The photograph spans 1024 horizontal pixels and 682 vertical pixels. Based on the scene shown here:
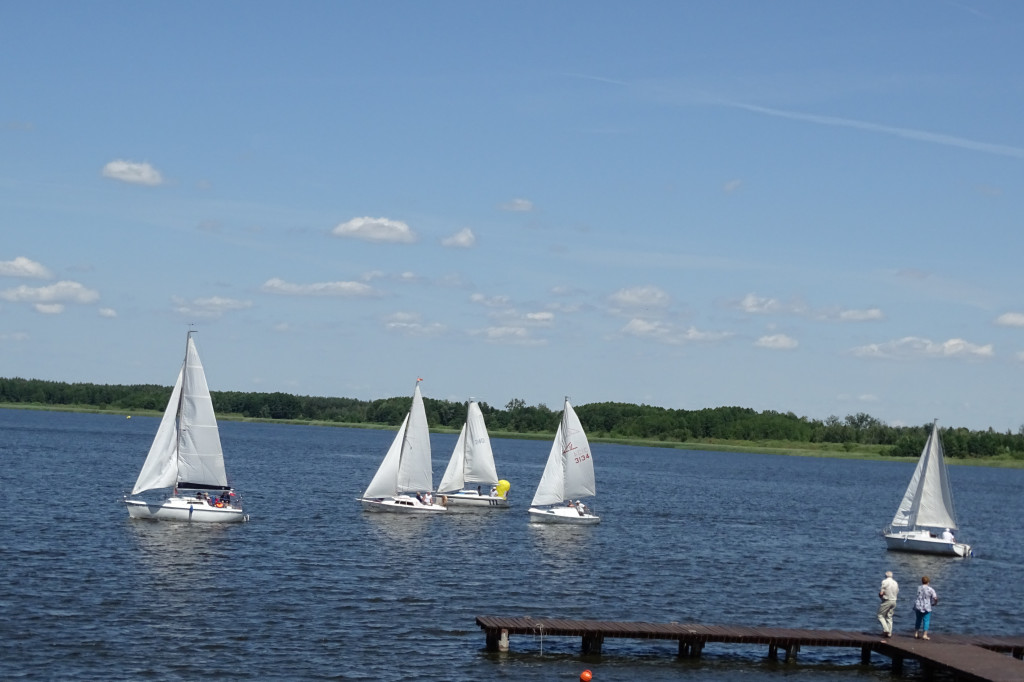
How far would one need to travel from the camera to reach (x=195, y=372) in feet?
255

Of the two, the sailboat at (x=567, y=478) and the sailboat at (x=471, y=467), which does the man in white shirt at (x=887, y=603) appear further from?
the sailboat at (x=471, y=467)

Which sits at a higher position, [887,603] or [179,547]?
[887,603]

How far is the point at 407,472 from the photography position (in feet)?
303

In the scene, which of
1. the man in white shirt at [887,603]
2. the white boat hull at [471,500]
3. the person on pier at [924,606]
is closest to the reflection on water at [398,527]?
the white boat hull at [471,500]

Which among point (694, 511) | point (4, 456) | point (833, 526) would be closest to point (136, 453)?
point (4, 456)

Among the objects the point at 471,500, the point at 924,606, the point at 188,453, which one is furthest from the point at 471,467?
the point at 924,606

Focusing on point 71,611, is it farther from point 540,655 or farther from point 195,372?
point 195,372

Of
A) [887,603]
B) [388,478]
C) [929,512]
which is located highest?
[929,512]

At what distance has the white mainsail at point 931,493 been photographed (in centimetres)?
8406

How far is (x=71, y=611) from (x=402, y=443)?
43.2 m

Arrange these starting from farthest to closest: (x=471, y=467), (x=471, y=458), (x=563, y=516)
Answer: (x=471, y=467) → (x=471, y=458) → (x=563, y=516)

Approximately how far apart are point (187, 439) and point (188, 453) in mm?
914

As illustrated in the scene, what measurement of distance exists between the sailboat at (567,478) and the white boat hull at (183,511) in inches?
930

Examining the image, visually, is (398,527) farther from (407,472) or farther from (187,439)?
(187,439)
